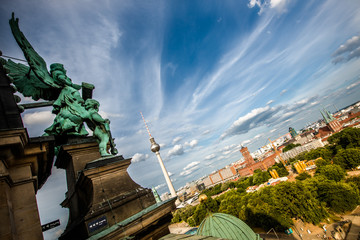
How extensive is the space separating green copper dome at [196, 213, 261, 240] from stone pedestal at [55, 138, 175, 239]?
3989 mm

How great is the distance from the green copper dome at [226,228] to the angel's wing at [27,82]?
8741mm

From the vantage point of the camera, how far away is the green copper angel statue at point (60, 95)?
5879mm

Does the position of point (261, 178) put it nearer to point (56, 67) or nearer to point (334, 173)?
point (334, 173)

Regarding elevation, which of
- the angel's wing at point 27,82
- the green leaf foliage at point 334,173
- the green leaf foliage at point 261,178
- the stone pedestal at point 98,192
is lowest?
the green leaf foliage at point 261,178

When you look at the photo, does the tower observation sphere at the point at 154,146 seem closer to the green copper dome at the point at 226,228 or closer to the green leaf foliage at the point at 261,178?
the green leaf foliage at the point at 261,178

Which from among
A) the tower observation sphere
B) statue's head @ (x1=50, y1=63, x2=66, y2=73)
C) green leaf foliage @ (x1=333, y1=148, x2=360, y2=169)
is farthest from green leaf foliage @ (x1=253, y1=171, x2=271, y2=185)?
statue's head @ (x1=50, y1=63, x2=66, y2=73)

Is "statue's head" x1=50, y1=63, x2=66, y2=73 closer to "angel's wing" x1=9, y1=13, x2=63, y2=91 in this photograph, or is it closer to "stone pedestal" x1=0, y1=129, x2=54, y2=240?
"angel's wing" x1=9, y1=13, x2=63, y2=91

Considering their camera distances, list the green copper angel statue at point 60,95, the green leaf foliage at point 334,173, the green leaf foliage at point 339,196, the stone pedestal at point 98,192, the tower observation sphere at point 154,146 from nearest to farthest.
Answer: the stone pedestal at point 98,192, the green copper angel statue at point 60,95, the green leaf foliage at point 339,196, the green leaf foliage at point 334,173, the tower observation sphere at point 154,146

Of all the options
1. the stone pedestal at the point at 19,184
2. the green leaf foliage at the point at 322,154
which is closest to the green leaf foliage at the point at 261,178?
the green leaf foliage at the point at 322,154

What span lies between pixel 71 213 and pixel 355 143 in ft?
238

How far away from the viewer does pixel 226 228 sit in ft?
25.0

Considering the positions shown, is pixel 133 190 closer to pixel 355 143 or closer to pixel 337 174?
pixel 337 174

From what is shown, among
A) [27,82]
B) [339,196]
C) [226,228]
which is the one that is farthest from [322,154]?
[27,82]

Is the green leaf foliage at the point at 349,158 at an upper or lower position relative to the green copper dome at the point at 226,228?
lower
